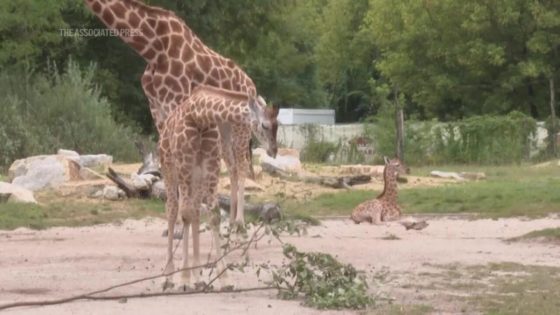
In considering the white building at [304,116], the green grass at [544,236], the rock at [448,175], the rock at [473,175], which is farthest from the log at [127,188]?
the white building at [304,116]

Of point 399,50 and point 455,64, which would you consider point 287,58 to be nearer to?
point 399,50

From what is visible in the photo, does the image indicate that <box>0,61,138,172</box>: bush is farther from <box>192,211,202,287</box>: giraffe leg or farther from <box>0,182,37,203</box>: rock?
<box>192,211,202,287</box>: giraffe leg

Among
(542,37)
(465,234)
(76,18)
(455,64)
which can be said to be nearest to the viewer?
(465,234)

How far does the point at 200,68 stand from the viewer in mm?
13625

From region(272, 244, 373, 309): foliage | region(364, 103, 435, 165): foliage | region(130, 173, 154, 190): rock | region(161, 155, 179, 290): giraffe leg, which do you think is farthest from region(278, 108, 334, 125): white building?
region(272, 244, 373, 309): foliage

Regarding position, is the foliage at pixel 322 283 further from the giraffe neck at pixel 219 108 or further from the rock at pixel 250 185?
the rock at pixel 250 185

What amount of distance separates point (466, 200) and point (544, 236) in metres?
5.76

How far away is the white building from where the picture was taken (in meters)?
54.0

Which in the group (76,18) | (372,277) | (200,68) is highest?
(76,18)

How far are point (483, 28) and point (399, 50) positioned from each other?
6.39 m

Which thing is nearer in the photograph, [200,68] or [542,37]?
[200,68]

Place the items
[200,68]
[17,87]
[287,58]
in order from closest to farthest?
[200,68]
[17,87]
[287,58]

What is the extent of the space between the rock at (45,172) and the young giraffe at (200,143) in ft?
36.6

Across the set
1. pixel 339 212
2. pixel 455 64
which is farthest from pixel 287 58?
pixel 339 212
